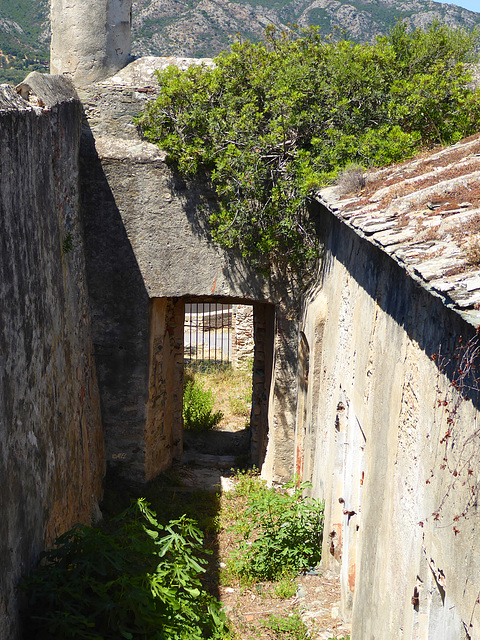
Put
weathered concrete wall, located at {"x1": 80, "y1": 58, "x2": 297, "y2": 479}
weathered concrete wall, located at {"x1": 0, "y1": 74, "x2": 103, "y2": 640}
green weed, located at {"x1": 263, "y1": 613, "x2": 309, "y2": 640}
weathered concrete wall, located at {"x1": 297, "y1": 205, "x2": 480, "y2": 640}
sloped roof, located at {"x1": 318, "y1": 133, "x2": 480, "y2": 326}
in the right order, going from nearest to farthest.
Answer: sloped roof, located at {"x1": 318, "y1": 133, "x2": 480, "y2": 326} < weathered concrete wall, located at {"x1": 297, "y1": 205, "x2": 480, "y2": 640} < weathered concrete wall, located at {"x1": 0, "y1": 74, "x2": 103, "y2": 640} < green weed, located at {"x1": 263, "y1": 613, "x2": 309, "y2": 640} < weathered concrete wall, located at {"x1": 80, "y1": 58, "x2": 297, "y2": 479}

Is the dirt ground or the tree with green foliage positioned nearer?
the dirt ground

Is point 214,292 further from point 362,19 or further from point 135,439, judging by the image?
point 362,19

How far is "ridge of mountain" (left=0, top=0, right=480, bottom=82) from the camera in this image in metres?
28.3

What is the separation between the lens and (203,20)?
113ft

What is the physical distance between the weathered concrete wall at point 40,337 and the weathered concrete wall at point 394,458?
209cm

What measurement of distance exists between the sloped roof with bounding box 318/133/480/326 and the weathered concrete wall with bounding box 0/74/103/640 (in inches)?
81.0

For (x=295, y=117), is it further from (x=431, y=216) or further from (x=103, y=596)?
(x=103, y=596)

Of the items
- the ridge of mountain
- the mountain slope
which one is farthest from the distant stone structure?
the mountain slope

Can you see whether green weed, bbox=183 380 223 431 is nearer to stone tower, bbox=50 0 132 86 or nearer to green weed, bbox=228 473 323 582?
green weed, bbox=228 473 323 582

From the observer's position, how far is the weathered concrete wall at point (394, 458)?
248 cm

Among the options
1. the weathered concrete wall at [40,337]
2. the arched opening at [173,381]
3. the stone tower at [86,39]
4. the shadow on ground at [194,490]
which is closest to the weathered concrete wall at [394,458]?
the shadow on ground at [194,490]

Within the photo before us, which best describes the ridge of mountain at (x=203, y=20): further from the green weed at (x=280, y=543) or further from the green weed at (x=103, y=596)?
the green weed at (x=103, y=596)

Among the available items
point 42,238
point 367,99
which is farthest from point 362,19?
point 42,238

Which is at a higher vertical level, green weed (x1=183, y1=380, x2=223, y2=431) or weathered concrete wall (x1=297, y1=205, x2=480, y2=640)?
weathered concrete wall (x1=297, y1=205, x2=480, y2=640)
